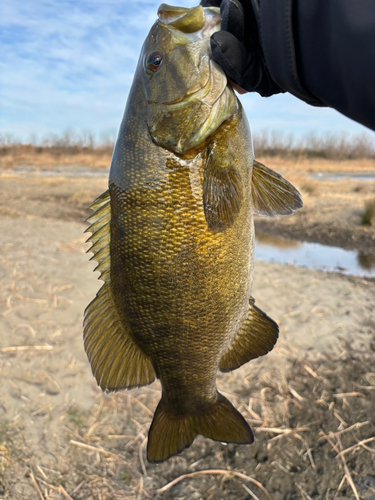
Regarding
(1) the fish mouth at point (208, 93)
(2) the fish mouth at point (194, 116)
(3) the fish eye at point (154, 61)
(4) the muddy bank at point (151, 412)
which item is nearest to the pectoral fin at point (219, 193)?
(2) the fish mouth at point (194, 116)

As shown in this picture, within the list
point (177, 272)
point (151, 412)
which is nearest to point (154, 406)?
point (151, 412)

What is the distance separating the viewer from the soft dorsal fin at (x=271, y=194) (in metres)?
1.88

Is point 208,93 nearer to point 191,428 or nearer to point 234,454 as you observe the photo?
point 191,428

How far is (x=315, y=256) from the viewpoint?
33.1 feet

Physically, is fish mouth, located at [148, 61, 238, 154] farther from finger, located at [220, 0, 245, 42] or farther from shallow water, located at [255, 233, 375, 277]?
shallow water, located at [255, 233, 375, 277]

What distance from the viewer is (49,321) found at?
15.8 feet

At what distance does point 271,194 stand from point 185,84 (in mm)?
660

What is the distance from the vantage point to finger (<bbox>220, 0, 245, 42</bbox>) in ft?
5.18

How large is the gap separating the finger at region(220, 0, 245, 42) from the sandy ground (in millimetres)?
3346

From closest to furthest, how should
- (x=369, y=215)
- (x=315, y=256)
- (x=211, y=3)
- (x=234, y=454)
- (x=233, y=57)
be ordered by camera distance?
→ (x=233, y=57)
(x=211, y=3)
(x=234, y=454)
(x=315, y=256)
(x=369, y=215)

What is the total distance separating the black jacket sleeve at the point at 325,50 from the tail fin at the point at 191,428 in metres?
1.52

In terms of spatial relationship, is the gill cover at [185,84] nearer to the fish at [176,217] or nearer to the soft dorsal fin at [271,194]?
the fish at [176,217]

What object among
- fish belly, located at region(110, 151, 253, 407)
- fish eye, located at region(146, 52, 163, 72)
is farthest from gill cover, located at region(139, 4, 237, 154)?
fish belly, located at region(110, 151, 253, 407)

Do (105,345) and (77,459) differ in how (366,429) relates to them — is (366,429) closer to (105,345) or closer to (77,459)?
(77,459)
